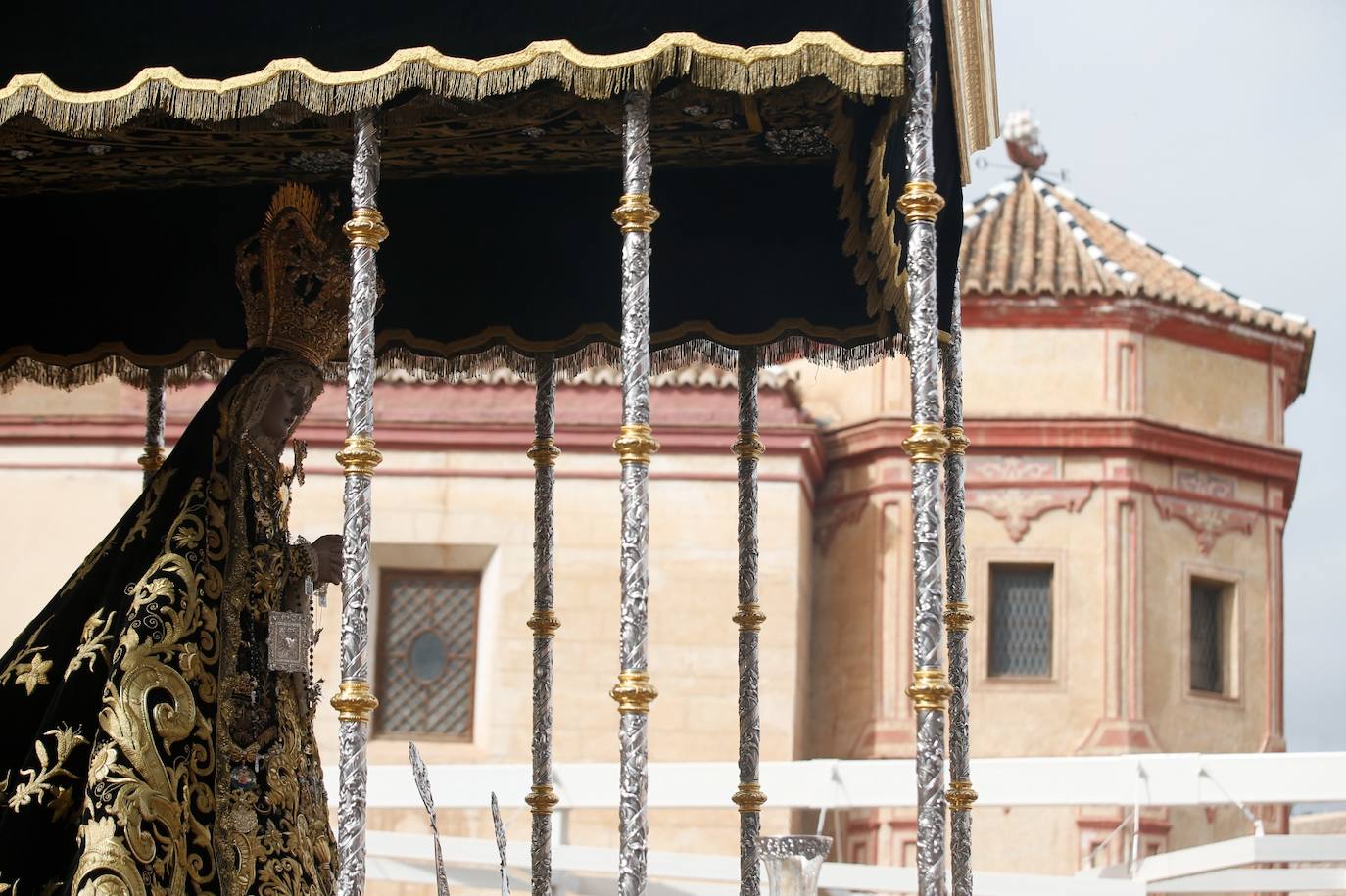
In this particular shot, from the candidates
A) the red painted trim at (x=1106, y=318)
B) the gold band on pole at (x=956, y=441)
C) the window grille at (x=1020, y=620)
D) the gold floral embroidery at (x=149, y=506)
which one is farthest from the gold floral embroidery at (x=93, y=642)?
the red painted trim at (x=1106, y=318)

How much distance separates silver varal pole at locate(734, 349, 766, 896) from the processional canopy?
27 centimetres

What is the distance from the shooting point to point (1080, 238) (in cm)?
1764

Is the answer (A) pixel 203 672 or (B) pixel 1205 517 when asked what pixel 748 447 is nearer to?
(A) pixel 203 672

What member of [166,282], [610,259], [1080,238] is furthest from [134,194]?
[1080,238]

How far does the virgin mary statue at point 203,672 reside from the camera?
6.12m

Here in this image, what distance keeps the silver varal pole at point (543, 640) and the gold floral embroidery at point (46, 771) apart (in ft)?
7.00

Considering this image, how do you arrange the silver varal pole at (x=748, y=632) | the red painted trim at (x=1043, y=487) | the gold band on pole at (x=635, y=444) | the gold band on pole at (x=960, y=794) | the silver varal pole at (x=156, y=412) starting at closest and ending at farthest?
the gold band on pole at (x=635, y=444) < the gold band on pole at (x=960, y=794) < the silver varal pole at (x=748, y=632) < the silver varal pole at (x=156, y=412) < the red painted trim at (x=1043, y=487)

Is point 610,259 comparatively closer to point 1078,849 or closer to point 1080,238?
point 1078,849

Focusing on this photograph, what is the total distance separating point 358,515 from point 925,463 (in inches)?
64.1

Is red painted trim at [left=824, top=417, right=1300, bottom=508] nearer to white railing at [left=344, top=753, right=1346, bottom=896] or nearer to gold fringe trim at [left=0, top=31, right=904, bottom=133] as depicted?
white railing at [left=344, top=753, right=1346, bottom=896]

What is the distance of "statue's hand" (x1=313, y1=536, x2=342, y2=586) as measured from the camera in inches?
266

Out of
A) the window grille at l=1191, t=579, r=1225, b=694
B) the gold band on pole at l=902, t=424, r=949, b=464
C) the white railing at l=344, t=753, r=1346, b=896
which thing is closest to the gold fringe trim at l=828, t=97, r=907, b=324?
the gold band on pole at l=902, t=424, r=949, b=464

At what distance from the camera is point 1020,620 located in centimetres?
1636

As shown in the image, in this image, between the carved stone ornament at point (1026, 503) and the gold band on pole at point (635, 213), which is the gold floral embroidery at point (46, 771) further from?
the carved stone ornament at point (1026, 503)
